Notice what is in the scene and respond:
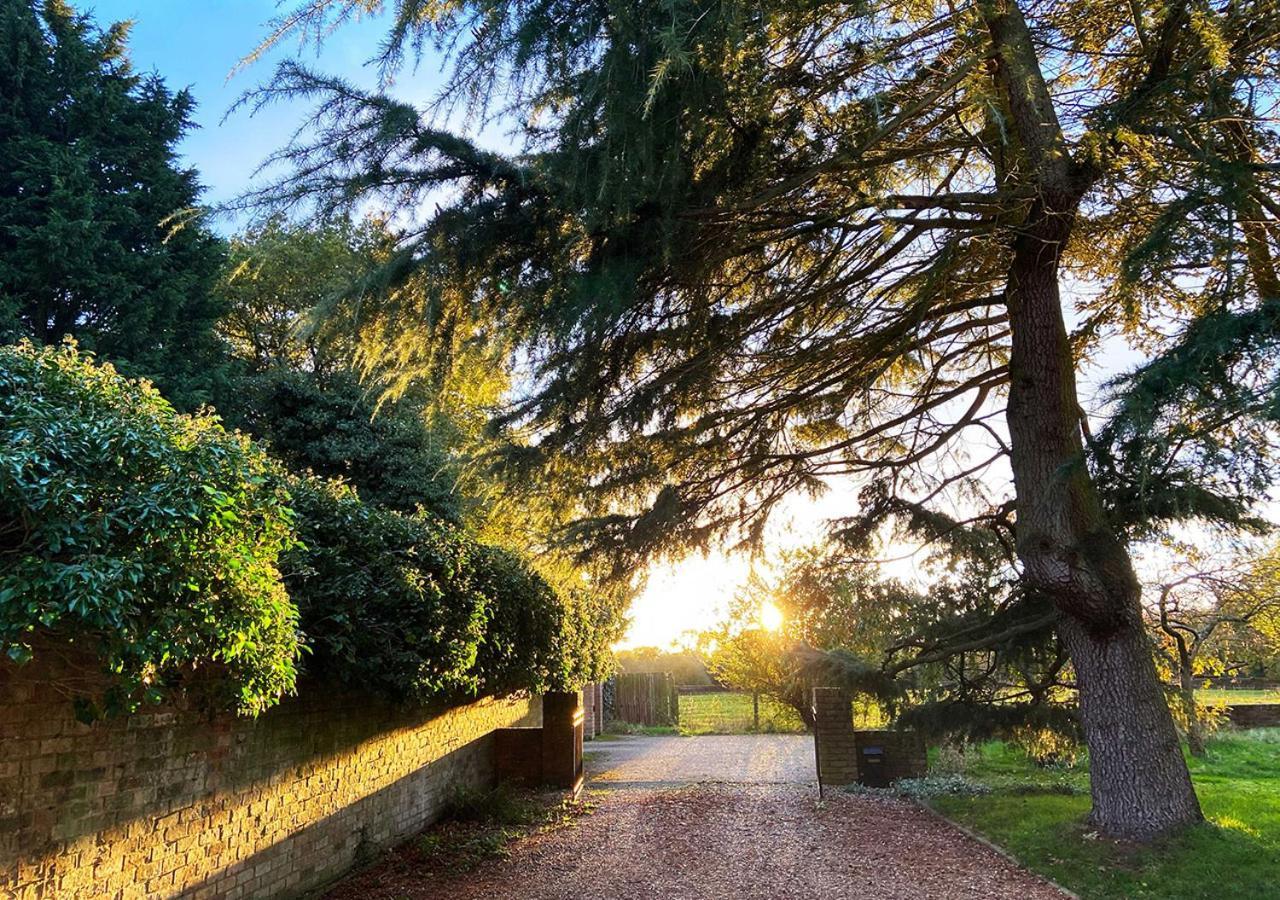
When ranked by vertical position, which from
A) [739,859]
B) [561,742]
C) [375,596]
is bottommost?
[739,859]

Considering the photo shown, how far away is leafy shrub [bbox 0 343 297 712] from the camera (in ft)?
8.98

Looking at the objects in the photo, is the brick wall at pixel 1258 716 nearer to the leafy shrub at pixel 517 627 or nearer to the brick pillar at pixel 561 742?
the brick pillar at pixel 561 742

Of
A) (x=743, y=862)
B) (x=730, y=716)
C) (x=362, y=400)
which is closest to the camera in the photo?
(x=743, y=862)

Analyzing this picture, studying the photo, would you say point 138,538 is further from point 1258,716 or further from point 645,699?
point 645,699

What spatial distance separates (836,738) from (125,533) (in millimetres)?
9320

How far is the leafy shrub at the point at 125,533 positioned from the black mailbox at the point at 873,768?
8649mm

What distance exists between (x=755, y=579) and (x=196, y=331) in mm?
10630

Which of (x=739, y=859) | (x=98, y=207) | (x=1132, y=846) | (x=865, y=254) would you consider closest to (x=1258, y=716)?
(x=1132, y=846)

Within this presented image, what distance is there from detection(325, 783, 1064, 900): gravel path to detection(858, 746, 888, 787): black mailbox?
988mm

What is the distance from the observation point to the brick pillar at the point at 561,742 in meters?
10.6

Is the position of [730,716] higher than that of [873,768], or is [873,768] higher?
[873,768]

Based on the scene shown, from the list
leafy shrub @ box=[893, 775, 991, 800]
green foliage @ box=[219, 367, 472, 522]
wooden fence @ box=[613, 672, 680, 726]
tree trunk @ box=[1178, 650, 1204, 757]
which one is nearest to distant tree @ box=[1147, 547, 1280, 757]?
tree trunk @ box=[1178, 650, 1204, 757]

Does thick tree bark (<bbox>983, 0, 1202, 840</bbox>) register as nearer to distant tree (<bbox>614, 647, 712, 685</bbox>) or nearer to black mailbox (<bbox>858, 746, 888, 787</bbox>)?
black mailbox (<bbox>858, 746, 888, 787</bbox>)

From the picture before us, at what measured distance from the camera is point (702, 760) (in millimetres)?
14617
